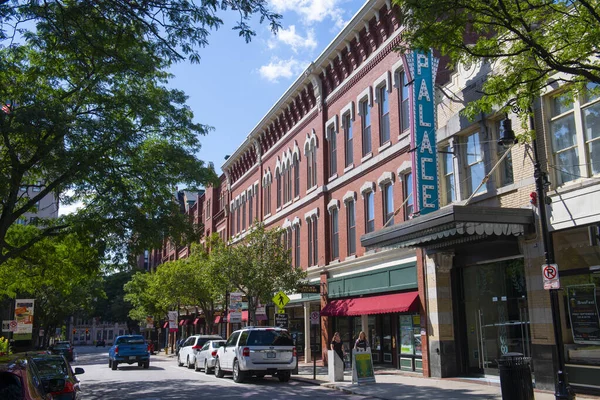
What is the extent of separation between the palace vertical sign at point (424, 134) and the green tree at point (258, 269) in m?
9.88

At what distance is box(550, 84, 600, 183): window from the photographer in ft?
46.1

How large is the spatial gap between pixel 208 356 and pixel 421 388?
1190 centimetres

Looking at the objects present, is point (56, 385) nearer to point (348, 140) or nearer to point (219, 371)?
point (219, 371)

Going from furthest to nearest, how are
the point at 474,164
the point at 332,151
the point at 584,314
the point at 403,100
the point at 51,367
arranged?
the point at 332,151 < the point at 403,100 < the point at 474,164 < the point at 584,314 < the point at 51,367

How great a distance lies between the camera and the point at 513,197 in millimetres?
16234

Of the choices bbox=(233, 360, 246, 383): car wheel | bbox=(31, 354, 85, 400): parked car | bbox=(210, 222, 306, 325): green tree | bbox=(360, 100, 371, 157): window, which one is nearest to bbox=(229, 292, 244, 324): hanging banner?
bbox=(210, 222, 306, 325): green tree

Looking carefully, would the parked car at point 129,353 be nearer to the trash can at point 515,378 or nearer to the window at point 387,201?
the window at point 387,201

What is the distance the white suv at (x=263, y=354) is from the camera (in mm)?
19328

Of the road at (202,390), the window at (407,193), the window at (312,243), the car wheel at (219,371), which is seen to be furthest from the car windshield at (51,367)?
the window at (312,243)

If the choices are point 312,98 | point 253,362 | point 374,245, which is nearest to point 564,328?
point 374,245

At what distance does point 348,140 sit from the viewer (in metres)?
27.0

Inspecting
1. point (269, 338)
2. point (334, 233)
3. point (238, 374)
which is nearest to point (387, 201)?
point (334, 233)

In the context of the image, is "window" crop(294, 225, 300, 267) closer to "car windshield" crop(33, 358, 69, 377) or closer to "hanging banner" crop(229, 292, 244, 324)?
"hanging banner" crop(229, 292, 244, 324)

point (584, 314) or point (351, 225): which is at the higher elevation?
point (351, 225)
